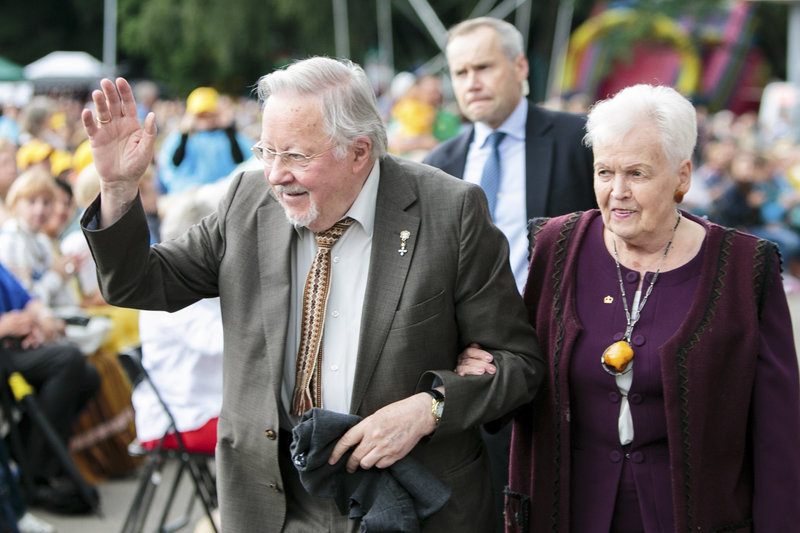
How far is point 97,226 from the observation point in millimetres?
2496

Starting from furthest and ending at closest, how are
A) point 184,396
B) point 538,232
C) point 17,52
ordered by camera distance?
1. point 17,52
2. point 184,396
3. point 538,232

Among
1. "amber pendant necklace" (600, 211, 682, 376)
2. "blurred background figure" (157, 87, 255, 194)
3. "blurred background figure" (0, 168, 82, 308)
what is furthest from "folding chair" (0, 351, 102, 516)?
"amber pendant necklace" (600, 211, 682, 376)

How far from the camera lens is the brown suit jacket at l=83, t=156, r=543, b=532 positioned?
8.43 ft

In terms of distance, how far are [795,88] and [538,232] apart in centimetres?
2260

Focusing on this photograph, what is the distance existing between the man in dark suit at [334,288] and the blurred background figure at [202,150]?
6.61 m

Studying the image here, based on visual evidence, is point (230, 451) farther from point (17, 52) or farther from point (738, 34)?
point (17, 52)

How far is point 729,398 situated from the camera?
2684 millimetres

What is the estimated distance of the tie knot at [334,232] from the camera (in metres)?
2.68

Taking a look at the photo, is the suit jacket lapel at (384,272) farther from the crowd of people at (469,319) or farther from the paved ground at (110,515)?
the paved ground at (110,515)

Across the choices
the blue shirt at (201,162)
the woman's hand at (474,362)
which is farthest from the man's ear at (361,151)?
the blue shirt at (201,162)

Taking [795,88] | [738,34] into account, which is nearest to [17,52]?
[738,34]

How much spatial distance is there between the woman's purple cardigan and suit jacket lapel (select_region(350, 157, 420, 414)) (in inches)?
20.5

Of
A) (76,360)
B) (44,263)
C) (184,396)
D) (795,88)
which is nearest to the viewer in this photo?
(184,396)

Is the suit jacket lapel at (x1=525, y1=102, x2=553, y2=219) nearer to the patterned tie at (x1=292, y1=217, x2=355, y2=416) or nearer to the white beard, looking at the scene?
the patterned tie at (x1=292, y1=217, x2=355, y2=416)
